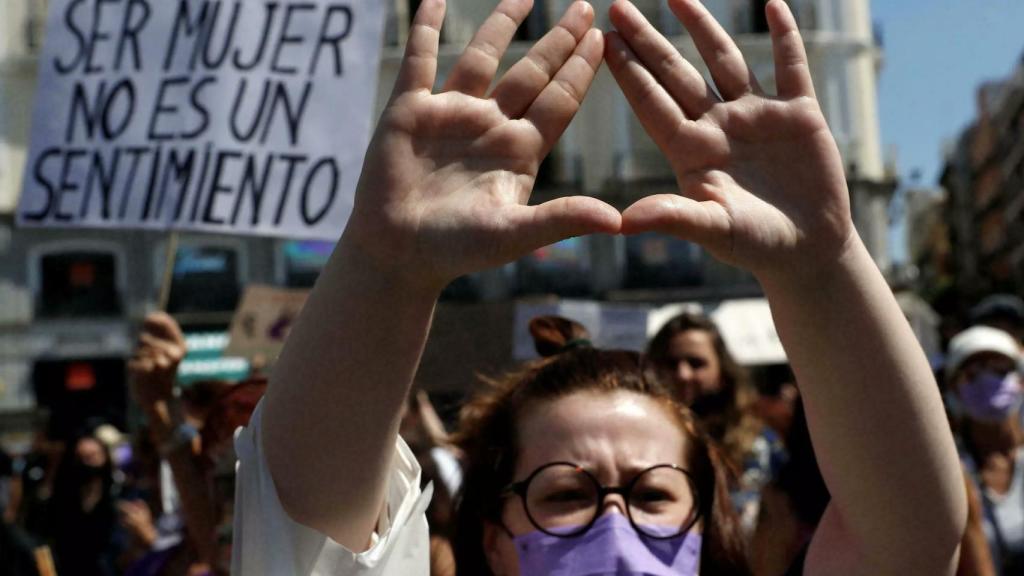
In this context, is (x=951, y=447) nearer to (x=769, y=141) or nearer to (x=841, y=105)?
(x=769, y=141)

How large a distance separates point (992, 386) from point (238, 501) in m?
3.61

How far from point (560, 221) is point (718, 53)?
0.32 m

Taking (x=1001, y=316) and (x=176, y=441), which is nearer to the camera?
(x=176, y=441)

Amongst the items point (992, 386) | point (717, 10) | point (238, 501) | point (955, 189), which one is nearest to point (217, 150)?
point (992, 386)

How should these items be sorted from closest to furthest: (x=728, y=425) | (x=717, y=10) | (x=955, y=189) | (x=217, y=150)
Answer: (x=728, y=425) < (x=217, y=150) < (x=717, y=10) < (x=955, y=189)

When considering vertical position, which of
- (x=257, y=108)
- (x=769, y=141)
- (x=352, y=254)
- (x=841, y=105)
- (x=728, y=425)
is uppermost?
(x=841, y=105)

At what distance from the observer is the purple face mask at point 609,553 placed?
1830 millimetres

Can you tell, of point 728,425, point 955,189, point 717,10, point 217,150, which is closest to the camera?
point 728,425

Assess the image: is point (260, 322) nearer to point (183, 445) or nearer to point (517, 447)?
point (183, 445)

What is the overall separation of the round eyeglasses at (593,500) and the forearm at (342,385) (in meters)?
0.40

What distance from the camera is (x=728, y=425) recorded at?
414 centimetres

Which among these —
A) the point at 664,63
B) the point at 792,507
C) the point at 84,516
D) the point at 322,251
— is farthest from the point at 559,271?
the point at 664,63

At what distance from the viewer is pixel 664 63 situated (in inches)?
63.4

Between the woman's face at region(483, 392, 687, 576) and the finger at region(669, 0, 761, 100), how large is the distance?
23.0 inches
